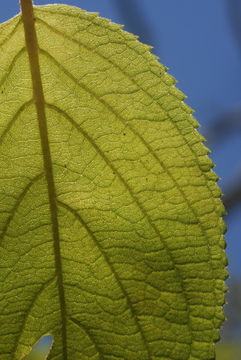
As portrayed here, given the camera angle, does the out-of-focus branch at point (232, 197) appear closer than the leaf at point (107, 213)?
No

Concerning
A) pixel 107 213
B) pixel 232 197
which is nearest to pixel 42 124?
pixel 107 213

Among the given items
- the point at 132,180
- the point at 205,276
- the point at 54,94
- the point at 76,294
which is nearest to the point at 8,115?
the point at 54,94

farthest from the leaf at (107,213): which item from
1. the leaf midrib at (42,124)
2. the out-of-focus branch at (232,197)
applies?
the out-of-focus branch at (232,197)

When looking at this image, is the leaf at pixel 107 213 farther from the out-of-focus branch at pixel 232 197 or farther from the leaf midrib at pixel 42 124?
the out-of-focus branch at pixel 232 197

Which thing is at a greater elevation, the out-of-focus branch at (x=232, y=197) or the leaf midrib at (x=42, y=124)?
the out-of-focus branch at (x=232, y=197)

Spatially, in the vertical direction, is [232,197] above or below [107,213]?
above

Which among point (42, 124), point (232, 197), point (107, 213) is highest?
point (232, 197)

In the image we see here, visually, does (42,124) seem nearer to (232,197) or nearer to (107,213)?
(107,213)

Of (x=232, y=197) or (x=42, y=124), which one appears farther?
(x=232, y=197)
